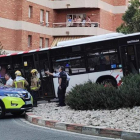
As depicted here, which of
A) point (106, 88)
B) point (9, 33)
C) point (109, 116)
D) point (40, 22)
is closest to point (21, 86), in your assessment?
point (106, 88)

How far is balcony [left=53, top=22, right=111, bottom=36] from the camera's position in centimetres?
4791

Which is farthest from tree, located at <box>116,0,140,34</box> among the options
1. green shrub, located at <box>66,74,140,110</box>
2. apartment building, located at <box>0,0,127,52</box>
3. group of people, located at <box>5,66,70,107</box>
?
apartment building, located at <box>0,0,127,52</box>

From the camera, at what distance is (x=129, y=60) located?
2212cm

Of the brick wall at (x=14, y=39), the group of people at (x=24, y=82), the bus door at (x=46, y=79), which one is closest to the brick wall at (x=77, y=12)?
the brick wall at (x=14, y=39)

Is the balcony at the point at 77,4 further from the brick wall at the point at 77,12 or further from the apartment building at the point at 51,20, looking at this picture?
the brick wall at the point at 77,12

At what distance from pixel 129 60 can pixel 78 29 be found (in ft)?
85.8

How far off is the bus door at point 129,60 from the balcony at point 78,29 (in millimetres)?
25845

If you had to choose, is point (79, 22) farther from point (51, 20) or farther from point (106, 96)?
point (106, 96)

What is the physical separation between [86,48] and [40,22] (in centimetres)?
2544

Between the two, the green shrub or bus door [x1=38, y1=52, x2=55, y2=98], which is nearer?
the green shrub

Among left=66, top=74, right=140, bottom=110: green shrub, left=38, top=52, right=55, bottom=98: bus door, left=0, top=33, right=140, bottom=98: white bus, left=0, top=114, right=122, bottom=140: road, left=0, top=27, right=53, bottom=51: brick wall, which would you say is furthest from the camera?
left=0, top=27, right=53, bottom=51: brick wall

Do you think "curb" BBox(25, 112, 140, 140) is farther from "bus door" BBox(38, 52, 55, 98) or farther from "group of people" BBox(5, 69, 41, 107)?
"bus door" BBox(38, 52, 55, 98)

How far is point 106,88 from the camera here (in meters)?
17.0

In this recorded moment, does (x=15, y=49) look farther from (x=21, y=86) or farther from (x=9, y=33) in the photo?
(x=21, y=86)
